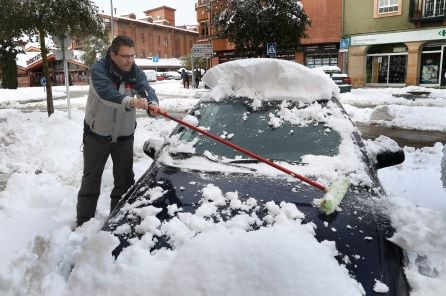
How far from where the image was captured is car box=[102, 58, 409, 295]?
2.06 metres

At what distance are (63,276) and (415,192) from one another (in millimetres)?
3892

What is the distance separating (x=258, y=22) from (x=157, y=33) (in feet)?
166

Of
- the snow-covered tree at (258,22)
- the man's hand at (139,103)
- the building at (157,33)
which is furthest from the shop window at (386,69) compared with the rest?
the building at (157,33)

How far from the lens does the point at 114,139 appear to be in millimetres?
3529

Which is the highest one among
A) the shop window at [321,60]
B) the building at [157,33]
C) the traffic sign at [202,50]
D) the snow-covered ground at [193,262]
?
the building at [157,33]

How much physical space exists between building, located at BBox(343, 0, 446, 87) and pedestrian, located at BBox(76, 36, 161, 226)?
21422mm

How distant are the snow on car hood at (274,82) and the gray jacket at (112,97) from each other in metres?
0.66

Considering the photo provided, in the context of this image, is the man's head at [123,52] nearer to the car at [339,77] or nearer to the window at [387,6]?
the car at [339,77]

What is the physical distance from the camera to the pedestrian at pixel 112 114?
10.7ft

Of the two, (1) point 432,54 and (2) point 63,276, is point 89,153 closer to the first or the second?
(2) point 63,276

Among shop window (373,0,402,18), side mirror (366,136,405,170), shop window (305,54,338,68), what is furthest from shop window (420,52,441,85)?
side mirror (366,136,405,170)

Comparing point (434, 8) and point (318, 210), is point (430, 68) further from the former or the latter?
point (318, 210)

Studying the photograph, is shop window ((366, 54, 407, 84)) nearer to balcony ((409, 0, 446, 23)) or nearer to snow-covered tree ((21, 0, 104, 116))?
balcony ((409, 0, 446, 23))

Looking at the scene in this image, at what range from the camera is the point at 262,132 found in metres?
3.15
